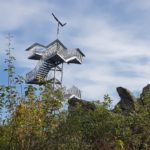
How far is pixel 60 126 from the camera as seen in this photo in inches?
555

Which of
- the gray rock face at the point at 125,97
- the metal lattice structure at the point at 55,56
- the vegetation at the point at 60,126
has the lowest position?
the vegetation at the point at 60,126

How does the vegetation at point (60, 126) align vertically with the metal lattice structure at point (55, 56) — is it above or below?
below

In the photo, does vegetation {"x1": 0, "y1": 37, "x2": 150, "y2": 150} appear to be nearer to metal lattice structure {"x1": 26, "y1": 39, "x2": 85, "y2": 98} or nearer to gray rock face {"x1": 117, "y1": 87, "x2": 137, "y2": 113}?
gray rock face {"x1": 117, "y1": 87, "x2": 137, "y2": 113}

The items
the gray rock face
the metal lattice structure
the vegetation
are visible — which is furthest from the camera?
the metal lattice structure

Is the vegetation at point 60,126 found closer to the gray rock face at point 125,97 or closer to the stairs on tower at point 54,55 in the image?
the gray rock face at point 125,97

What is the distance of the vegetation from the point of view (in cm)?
1257

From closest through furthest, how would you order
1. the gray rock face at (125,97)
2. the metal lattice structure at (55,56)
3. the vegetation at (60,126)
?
the vegetation at (60,126), the gray rock face at (125,97), the metal lattice structure at (55,56)

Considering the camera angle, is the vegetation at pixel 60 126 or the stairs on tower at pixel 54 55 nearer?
the vegetation at pixel 60 126

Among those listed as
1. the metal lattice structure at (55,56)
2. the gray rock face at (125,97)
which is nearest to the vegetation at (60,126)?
the gray rock face at (125,97)

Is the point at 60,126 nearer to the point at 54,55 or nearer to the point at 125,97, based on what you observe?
the point at 125,97

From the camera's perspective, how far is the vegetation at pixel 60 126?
495 inches

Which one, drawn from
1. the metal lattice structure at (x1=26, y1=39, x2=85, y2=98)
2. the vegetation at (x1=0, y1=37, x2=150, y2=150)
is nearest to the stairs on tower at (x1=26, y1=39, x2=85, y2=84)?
the metal lattice structure at (x1=26, y1=39, x2=85, y2=98)

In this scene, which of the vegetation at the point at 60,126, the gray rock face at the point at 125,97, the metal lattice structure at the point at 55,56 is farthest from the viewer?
the metal lattice structure at the point at 55,56

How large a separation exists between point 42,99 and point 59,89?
514 mm
